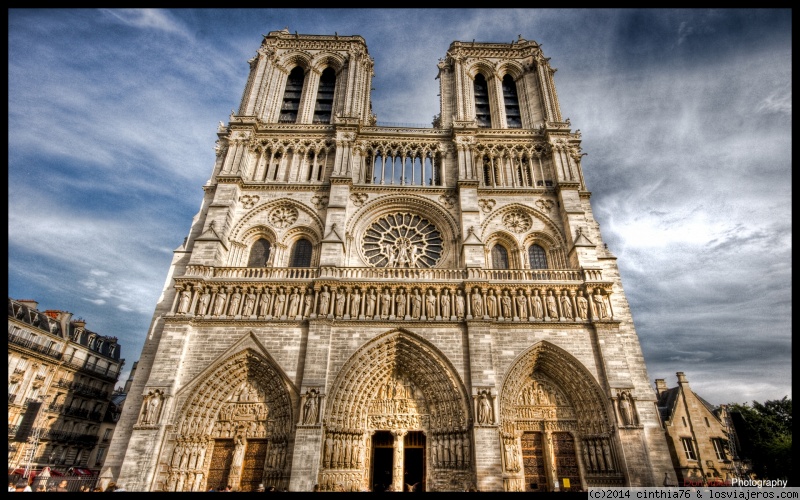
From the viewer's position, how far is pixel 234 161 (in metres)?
18.6

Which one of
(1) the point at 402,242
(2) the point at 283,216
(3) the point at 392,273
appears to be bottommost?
(3) the point at 392,273

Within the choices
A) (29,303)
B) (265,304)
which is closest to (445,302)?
(265,304)

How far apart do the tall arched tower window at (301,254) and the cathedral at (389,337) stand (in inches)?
2.4

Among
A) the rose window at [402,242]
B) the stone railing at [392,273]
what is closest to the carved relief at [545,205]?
the stone railing at [392,273]

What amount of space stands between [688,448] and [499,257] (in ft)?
39.2

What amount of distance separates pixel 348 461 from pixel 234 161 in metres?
13.8

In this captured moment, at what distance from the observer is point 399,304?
47.9ft

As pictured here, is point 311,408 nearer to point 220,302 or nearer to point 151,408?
point 151,408

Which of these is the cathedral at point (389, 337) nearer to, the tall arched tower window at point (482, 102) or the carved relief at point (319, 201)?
the carved relief at point (319, 201)

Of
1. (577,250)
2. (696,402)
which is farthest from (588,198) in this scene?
(696,402)

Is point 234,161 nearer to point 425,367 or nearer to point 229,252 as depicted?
point 229,252

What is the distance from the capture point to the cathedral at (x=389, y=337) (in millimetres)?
12508

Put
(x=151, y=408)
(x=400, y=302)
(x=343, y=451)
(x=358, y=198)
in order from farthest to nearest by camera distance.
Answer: (x=358, y=198), (x=400, y=302), (x=343, y=451), (x=151, y=408)

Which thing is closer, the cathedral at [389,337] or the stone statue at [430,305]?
the cathedral at [389,337]
